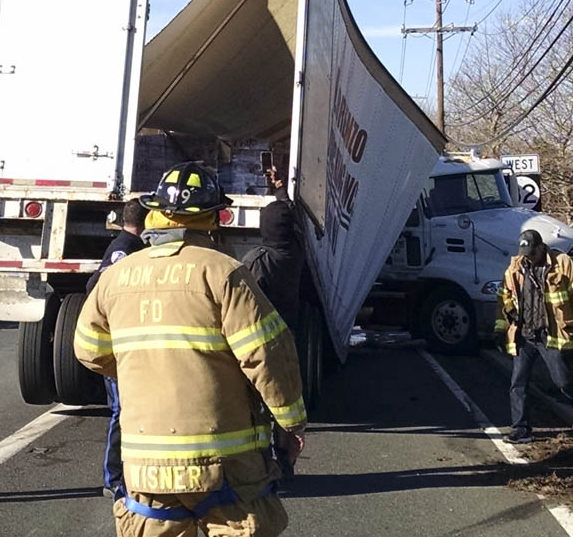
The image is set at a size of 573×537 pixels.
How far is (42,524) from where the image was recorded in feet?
16.6

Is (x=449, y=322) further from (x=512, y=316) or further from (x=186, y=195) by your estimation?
(x=186, y=195)

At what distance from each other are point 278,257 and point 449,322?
667 centimetres

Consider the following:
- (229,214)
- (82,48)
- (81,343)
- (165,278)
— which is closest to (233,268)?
(165,278)

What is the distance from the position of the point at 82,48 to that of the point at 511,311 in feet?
13.4

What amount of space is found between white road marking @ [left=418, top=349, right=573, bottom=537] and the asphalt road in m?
0.06

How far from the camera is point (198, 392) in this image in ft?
8.79

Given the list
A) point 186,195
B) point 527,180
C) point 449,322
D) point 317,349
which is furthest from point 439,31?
point 186,195

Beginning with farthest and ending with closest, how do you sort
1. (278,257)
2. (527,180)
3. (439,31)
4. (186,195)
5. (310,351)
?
(439,31) < (527,180) < (310,351) < (278,257) < (186,195)

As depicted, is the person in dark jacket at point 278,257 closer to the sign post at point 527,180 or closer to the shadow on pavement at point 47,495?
the shadow on pavement at point 47,495

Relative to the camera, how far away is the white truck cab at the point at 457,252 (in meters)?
12.2

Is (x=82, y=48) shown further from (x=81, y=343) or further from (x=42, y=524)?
(x=81, y=343)

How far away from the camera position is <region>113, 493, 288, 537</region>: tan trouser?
Answer: 106 inches

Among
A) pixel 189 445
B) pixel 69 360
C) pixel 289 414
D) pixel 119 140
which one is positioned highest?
pixel 119 140

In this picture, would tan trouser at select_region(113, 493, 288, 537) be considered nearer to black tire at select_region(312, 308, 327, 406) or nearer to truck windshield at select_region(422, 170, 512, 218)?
black tire at select_region(312, 308, 327, 406)
